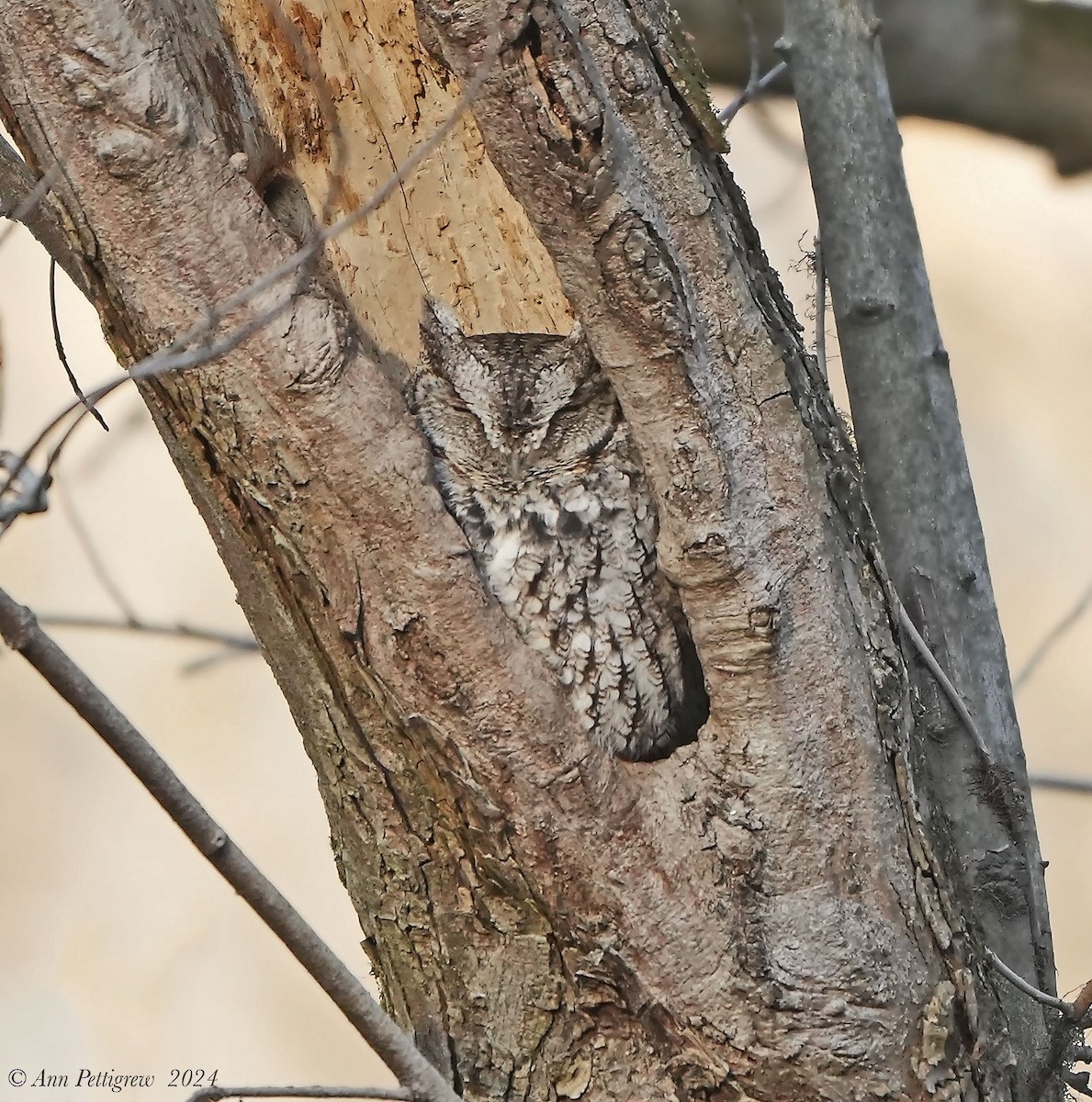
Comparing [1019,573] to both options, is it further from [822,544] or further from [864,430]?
[822,544]

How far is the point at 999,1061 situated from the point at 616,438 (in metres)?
0.96

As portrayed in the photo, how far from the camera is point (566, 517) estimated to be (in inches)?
69.1

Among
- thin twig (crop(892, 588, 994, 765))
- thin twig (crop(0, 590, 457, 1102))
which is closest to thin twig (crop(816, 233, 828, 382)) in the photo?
thin twig (crop(892, 588, 994, 765))

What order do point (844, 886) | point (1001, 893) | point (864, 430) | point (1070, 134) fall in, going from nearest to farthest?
point (844, 886) → point (1001, 893) → point (864, 430) → point (1070, 134)

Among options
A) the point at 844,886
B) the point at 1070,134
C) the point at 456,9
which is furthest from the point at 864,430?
the point at 1070,134

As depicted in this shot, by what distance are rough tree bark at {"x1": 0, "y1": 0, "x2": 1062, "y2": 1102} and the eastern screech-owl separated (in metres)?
0.40

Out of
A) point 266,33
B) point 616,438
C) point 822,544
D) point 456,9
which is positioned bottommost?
point 822,544

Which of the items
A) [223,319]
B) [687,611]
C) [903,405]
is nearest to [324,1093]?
[687,611]

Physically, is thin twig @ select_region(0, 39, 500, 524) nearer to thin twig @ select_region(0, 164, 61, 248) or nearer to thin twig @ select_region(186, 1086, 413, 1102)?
thin twig @ select_region(0, 164, 61, 248)

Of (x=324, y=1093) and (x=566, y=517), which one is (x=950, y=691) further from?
(x=324, y=1093)

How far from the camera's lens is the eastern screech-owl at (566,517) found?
1.67 m

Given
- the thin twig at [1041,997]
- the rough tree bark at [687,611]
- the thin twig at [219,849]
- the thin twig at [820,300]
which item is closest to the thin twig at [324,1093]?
the thin twig at [219,849]

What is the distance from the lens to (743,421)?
1228mm

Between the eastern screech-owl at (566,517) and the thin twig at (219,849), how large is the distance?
76 centimetres
